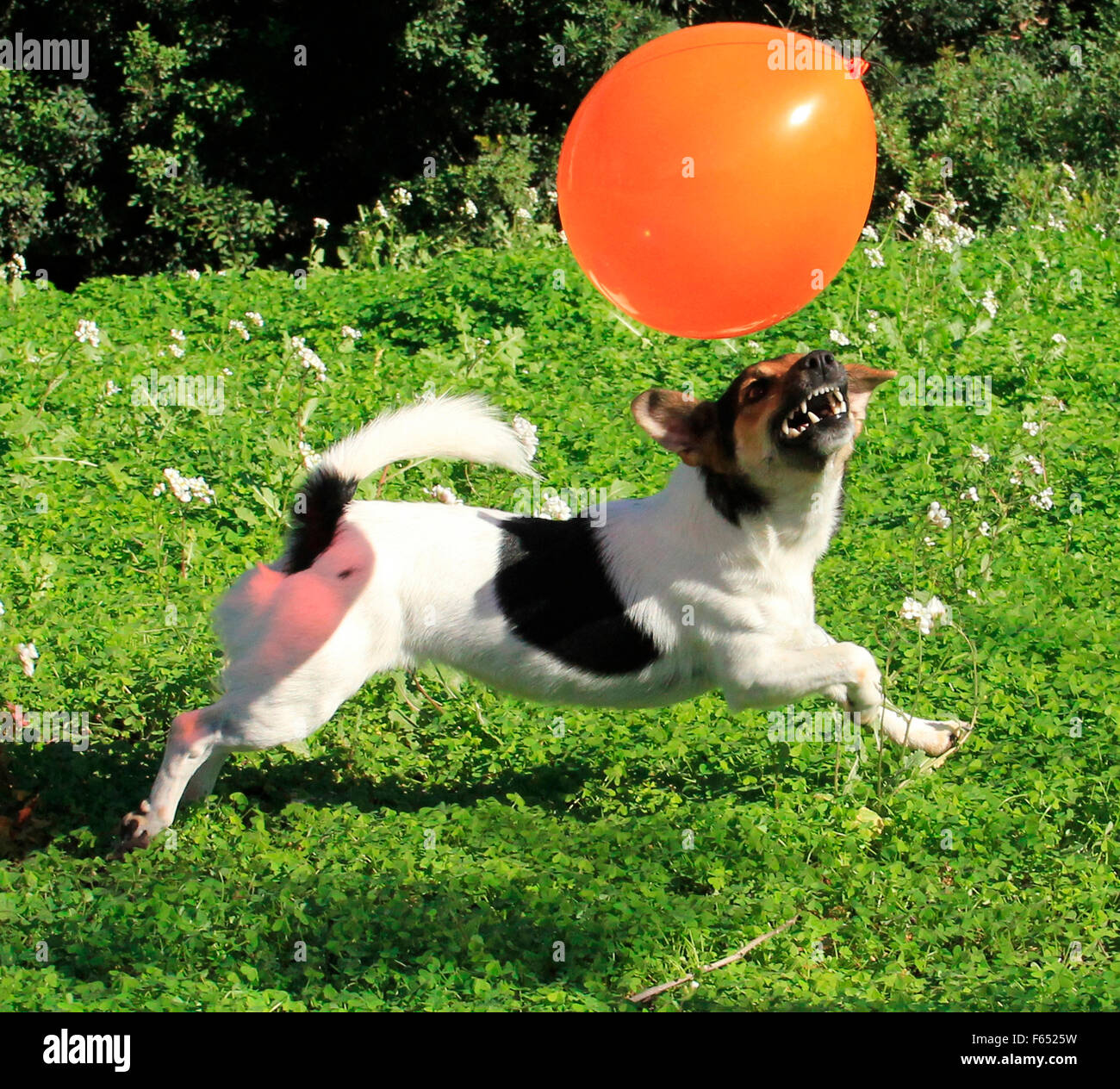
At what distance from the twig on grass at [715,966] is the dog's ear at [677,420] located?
1658 mm

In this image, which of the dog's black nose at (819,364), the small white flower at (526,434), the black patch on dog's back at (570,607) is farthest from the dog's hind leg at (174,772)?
the dog's black nose at (819,364)

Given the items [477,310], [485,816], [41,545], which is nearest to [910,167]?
[477,310]

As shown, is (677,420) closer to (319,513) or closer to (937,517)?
(319,513)

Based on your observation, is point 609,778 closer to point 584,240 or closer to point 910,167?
point 584,240

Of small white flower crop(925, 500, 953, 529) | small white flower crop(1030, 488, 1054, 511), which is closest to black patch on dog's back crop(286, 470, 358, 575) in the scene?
small white flower crop(925, 500, 953, 529)

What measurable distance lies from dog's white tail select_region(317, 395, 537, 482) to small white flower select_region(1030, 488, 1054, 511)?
9.96ft

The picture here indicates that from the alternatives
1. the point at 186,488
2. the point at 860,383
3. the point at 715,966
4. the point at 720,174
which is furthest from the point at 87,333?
the point at 715,966

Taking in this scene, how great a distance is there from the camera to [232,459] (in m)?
8.66

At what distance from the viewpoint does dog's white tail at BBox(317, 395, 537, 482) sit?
5363 millimetres

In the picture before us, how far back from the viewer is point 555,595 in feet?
17.8

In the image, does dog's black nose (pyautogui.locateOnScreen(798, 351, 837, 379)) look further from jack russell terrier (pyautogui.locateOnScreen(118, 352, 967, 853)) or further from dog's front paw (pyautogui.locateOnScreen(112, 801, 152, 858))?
dog's front paw (pyautogui.locateOnScreen(112, 801, 152, 858))

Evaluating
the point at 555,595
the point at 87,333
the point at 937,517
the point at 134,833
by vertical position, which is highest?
the point at 87,333

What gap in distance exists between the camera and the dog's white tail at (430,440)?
211 inches

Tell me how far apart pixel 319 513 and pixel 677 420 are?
1.38 meters
